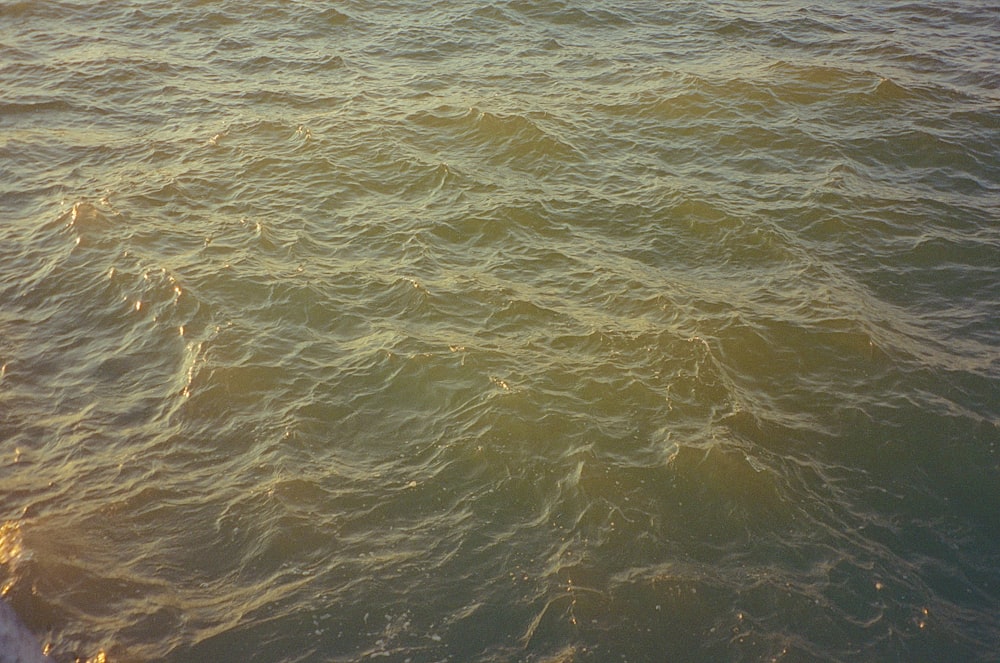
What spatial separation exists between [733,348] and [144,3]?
71.9 ft

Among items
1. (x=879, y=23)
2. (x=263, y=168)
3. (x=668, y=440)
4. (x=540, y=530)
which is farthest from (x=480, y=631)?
(x=879, y=23)

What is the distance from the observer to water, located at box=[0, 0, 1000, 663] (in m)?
9.94

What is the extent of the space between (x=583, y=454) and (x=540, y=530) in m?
1.45

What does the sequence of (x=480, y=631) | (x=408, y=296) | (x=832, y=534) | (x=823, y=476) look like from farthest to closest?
(x=408, y=296) → (x=823, y=476) → (x=832, y=534) → (x=480, y=631)

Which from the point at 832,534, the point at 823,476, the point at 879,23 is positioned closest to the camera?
the point at 832,534

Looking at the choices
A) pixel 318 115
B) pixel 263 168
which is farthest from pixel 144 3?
pixel 263 168

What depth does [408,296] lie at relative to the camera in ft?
48.3

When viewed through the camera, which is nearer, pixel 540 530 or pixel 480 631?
pixel 480 631

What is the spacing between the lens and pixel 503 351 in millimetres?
13586

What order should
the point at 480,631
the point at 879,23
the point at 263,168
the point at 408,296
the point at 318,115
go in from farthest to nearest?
the point at 879,23 < the point at 318,115 < the point at 263,168 < the point at 408,296 < the point at 480,631

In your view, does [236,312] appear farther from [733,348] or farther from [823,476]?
[823,476]

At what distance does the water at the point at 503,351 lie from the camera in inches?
391

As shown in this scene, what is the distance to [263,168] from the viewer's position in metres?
18.4

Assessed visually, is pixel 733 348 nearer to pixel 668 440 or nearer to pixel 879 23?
pixel 668 440
